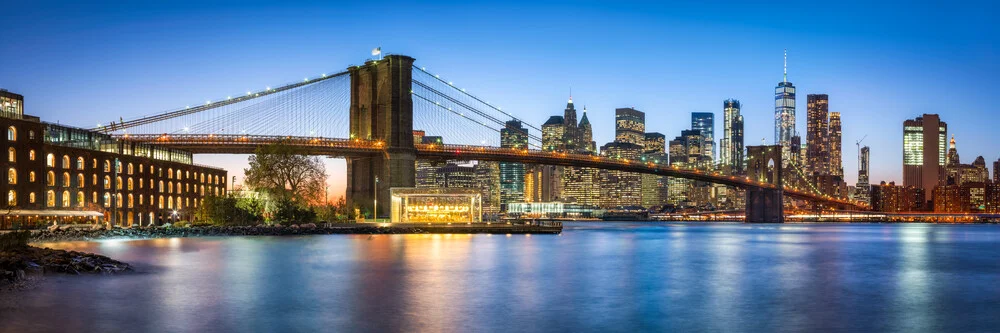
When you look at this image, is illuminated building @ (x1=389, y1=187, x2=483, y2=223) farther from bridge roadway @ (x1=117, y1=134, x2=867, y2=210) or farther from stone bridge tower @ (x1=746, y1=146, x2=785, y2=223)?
stone bridge tower @ (x1=746, y1=146, x2=785, y2=223)

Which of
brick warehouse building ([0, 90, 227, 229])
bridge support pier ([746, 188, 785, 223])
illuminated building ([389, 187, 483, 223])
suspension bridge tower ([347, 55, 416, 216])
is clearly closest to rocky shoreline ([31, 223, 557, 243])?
illuminated building ([389, 187, 483, 223])

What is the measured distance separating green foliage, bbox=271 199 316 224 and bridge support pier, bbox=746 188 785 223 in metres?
86.5

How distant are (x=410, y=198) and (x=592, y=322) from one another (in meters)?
55.3

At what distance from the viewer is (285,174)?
69875mm

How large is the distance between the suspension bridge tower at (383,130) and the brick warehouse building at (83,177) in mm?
17968

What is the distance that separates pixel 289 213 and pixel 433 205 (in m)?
12.3

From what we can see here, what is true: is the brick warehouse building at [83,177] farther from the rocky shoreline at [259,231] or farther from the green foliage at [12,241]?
the green foliage at [12,241]

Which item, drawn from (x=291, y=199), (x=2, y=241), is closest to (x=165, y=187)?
(x=291, y=199)

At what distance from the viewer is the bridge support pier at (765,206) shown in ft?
464

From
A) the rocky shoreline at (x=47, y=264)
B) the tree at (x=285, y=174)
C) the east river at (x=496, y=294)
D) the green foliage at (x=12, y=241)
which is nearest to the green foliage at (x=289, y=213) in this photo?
the tree at (x=285, y=174)

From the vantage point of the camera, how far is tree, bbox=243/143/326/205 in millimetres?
68875

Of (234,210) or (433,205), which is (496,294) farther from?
(433,205)

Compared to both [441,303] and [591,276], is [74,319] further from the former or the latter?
[591,276]

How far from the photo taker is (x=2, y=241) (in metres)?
33.2
